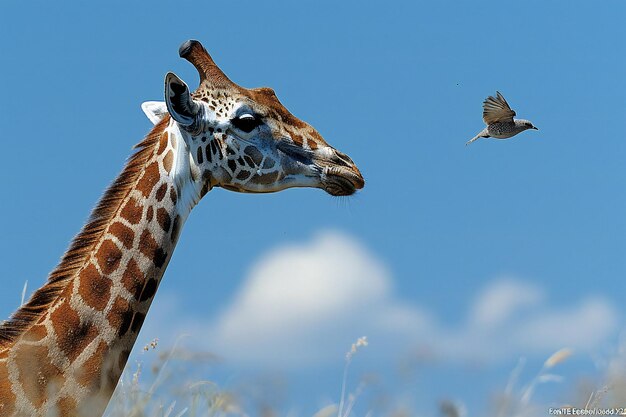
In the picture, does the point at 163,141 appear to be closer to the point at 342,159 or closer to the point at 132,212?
the point at 132,212

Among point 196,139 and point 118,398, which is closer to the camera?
point 118,398

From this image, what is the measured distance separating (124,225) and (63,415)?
1.59m

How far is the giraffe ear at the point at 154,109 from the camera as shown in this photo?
33.6 ft

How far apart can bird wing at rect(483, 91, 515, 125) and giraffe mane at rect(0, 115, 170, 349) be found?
814 centimetres

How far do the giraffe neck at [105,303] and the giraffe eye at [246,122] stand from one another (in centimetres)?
54

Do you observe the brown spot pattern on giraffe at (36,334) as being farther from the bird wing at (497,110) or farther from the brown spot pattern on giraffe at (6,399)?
the bird wing at (497,110)

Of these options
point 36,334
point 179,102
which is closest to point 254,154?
point 179,102

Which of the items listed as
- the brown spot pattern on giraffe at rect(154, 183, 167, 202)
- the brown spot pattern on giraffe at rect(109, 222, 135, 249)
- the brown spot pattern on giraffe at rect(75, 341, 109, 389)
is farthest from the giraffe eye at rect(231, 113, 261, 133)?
the brown spot pattern on giraffe at rect(75, 341, 109, 389)

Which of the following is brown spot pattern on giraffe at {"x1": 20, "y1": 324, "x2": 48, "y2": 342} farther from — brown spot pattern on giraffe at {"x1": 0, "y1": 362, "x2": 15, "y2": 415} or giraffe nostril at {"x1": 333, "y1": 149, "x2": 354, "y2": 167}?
giraffe nostril at {"x1": 333, "y1": 149, "x2": 354, "y2": 167}

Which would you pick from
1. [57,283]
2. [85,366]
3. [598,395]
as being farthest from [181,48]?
[598,395]

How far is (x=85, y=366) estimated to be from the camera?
804 cm

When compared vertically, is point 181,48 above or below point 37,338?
above

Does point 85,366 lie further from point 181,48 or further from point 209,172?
point 181,48

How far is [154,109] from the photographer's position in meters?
10.3
